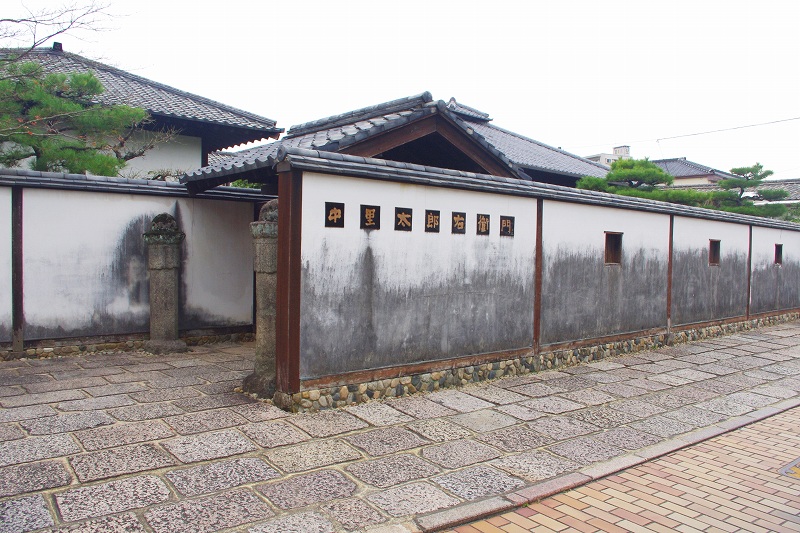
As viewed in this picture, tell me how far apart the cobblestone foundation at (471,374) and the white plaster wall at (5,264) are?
5167 millimetres

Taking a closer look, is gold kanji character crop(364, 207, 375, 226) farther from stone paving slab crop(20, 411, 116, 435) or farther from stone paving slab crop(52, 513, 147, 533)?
stone paving slab crop(52, 513, 147, 533)

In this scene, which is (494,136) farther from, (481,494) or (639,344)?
(481,494)

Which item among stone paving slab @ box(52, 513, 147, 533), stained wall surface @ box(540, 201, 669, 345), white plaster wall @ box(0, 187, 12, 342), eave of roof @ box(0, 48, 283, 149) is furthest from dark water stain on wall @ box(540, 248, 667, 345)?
eave of roof @ box(0, 48, 283, 149)

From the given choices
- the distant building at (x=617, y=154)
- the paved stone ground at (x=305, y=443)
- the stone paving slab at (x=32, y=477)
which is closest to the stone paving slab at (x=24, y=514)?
the paved stone ground at (x=305, y=443)

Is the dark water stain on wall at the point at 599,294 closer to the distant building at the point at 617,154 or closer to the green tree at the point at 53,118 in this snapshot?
the green tree at the point at 53,118

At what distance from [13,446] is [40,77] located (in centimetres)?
760

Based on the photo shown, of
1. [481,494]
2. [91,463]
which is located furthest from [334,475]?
[91,463]

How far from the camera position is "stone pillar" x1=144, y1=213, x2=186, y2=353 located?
31.2 ft

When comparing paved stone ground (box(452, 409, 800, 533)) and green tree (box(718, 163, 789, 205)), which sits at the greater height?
green tree (box(718, 163, 789, 205))

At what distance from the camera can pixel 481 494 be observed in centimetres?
459

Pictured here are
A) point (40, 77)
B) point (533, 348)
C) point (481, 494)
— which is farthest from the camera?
point (40, 77)

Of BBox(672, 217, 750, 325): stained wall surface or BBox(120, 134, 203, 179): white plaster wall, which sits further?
BBox(120, 134, 203, 179): white plaster wall

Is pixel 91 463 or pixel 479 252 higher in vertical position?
pixel 479 252

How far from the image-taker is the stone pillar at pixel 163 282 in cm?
952
